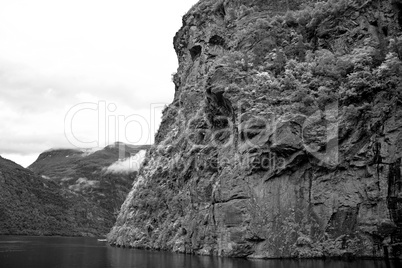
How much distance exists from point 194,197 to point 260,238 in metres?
14.8

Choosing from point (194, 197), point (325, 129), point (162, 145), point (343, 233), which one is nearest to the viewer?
point (343, 233)

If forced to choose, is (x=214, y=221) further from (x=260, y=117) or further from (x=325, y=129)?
(x=325, y=129)

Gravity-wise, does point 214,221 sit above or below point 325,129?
below

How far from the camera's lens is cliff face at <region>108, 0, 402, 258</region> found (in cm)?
4116

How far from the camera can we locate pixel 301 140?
44.5 m

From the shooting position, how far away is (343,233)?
4097 cm

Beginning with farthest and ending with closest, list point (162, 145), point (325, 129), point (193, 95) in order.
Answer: point (162, 145), point (193, 95), point (325, 129)

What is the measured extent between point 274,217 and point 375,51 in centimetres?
2138

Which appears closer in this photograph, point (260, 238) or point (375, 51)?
point (260, 238)

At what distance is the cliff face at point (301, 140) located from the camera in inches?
1620

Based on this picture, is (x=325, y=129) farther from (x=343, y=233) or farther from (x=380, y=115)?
(x=343, y=233)

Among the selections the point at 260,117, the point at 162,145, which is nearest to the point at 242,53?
the point at 260,117

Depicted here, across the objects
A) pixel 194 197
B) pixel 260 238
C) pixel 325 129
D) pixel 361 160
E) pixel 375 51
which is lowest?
pixel 260 238

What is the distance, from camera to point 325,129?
1743 inches
